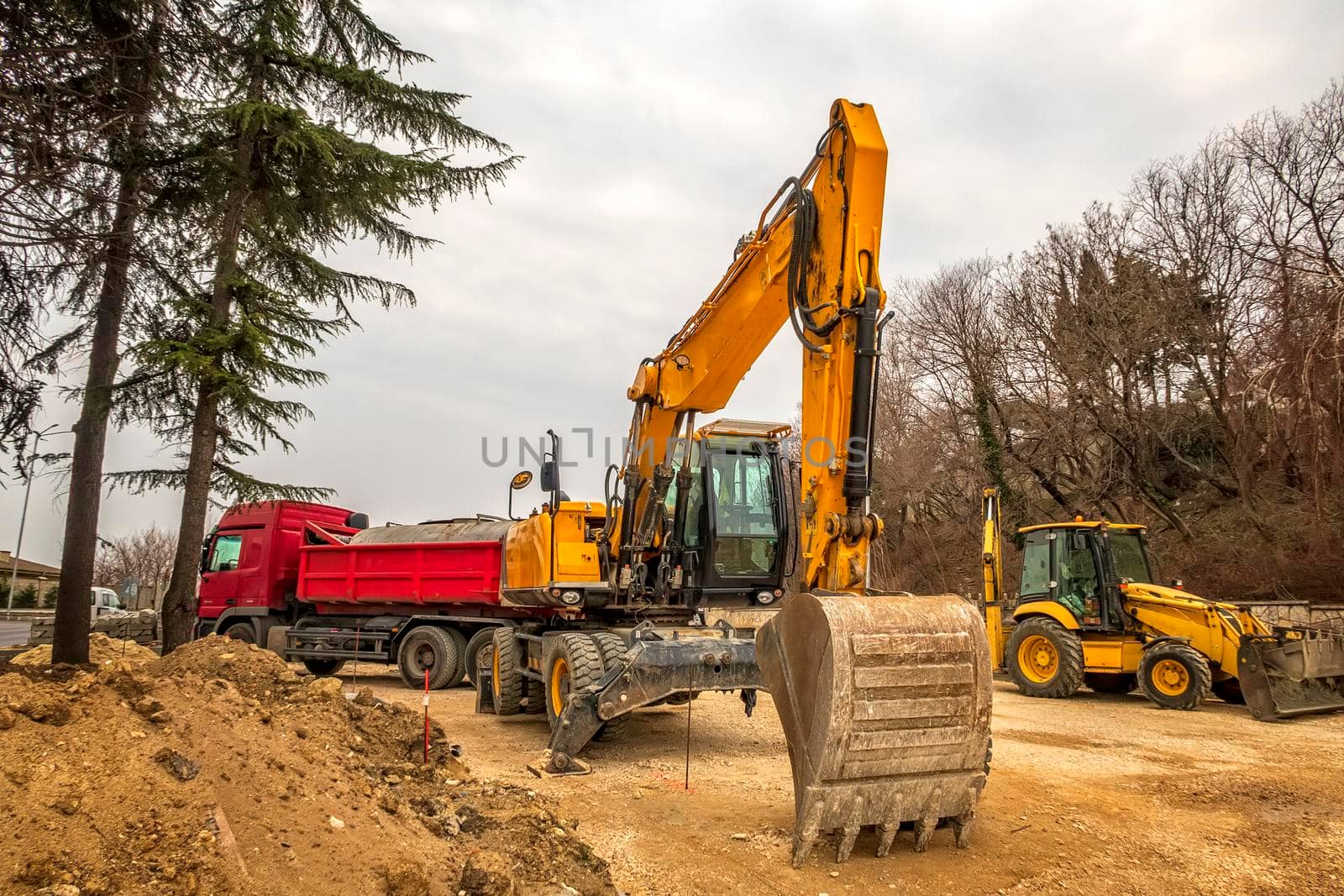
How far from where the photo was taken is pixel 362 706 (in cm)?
599

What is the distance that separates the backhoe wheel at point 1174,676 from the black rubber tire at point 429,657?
331 inches

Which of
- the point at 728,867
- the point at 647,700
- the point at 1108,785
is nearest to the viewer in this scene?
the point at 728,867

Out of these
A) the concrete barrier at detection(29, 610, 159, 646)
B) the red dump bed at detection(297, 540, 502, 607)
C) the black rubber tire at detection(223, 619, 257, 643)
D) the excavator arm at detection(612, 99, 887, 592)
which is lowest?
the concrete barrier at detection(29, 610, 159, 646)

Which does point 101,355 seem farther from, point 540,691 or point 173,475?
point 173,475

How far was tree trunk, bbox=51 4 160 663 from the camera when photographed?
A: 17.8ft

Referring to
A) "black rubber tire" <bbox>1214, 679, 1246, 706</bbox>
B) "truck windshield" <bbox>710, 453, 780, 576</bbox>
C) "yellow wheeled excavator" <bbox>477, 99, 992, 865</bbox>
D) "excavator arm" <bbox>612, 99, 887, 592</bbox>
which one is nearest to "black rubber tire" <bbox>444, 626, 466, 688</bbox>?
"yellow wheeled excavator" <bbox>477, 99, 992, 865</bbox>

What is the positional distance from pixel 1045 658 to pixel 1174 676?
4.93 feet

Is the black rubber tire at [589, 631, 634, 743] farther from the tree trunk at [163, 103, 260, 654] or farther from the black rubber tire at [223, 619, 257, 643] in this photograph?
the black rubber tire at [223, 619, 257, 643]

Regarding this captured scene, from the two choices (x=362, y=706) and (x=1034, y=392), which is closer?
(x=362, y=706)

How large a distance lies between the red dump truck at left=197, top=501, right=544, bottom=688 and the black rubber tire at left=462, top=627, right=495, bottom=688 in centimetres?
2

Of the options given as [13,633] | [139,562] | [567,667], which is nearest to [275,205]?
[567,667]

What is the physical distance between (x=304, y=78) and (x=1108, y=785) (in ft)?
39.1

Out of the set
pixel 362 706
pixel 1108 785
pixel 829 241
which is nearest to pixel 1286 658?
pixel 1108 785

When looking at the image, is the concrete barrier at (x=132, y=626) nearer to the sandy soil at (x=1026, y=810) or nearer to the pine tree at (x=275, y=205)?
the pine tree at (x=275, y=205)
